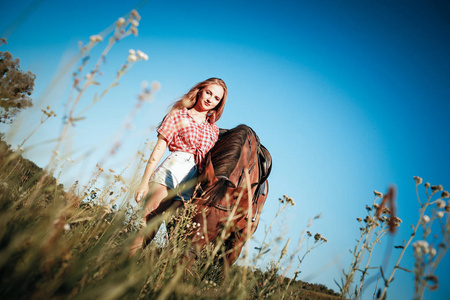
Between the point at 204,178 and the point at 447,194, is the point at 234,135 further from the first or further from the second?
the point at 447,194

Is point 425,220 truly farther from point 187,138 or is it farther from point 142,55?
point 187,138

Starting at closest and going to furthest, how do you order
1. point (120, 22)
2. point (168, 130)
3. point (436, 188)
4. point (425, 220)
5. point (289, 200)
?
point (120, 22)
point (425, 220)
point (436, 188)
point (289, 200)
point (168, 130)

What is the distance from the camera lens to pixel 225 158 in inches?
105

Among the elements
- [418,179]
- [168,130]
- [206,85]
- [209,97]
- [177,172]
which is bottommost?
[177,172]

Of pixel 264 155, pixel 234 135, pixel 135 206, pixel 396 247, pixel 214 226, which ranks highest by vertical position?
pixel 264 155

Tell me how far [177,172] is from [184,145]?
1.40ft

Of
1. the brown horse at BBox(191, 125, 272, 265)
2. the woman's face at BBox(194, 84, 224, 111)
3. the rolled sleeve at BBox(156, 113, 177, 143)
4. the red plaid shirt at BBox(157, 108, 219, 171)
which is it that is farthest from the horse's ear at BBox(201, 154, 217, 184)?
the woman's face at BBox(194, 84, 224, 111)

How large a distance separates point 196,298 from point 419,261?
1.24m

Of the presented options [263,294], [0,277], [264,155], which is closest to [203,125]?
[264,155]

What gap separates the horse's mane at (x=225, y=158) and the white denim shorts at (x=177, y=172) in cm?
36

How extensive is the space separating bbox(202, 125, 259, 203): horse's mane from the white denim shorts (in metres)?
0.36

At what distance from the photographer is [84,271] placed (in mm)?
1010

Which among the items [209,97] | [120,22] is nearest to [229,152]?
[209,97]

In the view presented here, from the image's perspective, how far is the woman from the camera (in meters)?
2.81
